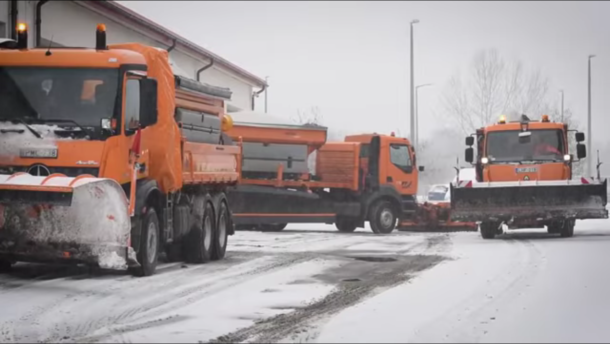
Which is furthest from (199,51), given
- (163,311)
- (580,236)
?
(163,311)

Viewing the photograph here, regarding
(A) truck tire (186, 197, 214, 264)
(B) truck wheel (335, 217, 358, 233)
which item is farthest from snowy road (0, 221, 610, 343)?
(B) truck wheel (335, 217, 358, 233)

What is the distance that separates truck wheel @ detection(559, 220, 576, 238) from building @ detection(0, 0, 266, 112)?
9.36 meters

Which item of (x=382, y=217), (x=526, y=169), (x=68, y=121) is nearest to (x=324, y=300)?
(x=68, y=121)

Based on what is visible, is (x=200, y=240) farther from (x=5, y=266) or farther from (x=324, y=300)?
(x=324, y=300)

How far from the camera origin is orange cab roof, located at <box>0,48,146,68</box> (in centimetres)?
1271

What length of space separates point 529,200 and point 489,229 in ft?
4.82

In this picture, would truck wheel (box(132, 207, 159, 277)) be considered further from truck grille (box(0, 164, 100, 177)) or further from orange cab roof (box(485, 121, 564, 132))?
orange cab roof (box(485, 121, 564, 132))

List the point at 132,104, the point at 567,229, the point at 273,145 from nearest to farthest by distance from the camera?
1. the point at 132,104
2. the point at 567,229
3. the point at 273,145

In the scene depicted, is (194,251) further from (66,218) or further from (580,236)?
(580,236)

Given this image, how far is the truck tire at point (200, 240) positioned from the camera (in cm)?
1548

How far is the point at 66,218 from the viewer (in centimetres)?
1180

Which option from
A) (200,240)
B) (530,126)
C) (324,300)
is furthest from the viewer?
(530,126)

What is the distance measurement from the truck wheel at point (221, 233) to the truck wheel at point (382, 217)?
9.57 meters

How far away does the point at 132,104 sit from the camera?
12734 millimetres
